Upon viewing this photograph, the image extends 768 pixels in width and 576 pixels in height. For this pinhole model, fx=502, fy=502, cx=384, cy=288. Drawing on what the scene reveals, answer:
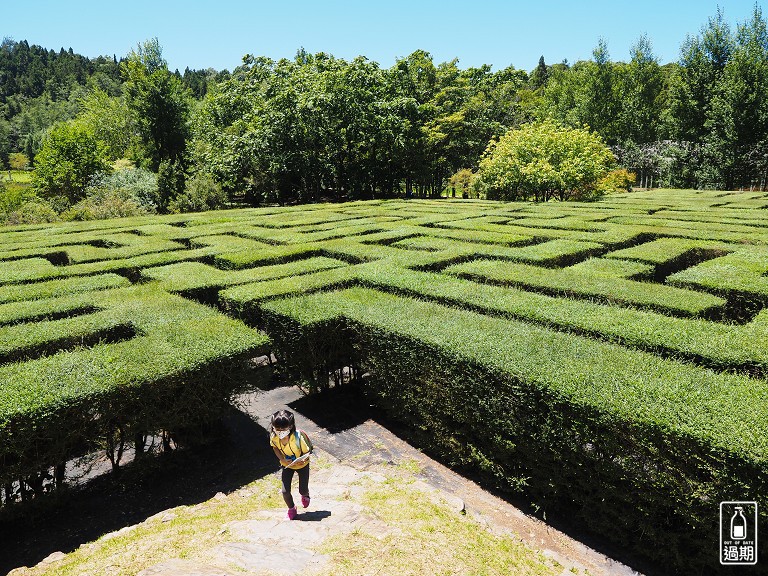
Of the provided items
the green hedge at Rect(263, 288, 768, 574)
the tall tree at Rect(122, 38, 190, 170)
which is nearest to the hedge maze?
the green hedge at Rect(263, 288, 768, 574)

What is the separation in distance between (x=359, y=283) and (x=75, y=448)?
19.8 ft

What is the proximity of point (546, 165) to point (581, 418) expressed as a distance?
2347 cm

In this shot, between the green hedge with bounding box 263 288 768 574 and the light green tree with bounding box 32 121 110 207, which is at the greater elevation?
the light green tree with bounding box 32 121 110 207

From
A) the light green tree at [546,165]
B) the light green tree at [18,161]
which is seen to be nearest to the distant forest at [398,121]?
the light green tree at [546,165]

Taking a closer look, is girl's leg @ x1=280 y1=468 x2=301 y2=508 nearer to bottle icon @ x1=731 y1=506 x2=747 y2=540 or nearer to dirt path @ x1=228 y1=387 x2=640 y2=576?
dirt path @ x1=228 y1=387 x2=640 y2=576

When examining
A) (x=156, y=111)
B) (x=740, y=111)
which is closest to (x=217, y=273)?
(x=156, y=111)

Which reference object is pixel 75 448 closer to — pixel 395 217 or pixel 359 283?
pixel 359 283

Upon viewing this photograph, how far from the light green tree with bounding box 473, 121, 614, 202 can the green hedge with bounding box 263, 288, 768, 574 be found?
21154mm

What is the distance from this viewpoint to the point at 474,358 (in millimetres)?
6332

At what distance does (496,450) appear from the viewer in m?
6.26

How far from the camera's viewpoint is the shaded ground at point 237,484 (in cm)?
555

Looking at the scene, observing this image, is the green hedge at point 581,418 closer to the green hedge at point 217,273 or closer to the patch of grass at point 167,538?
the patch of grass at point 167,538

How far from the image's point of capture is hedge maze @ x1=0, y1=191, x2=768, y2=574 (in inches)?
194

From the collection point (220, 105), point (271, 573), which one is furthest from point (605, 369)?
point (220, 105)
